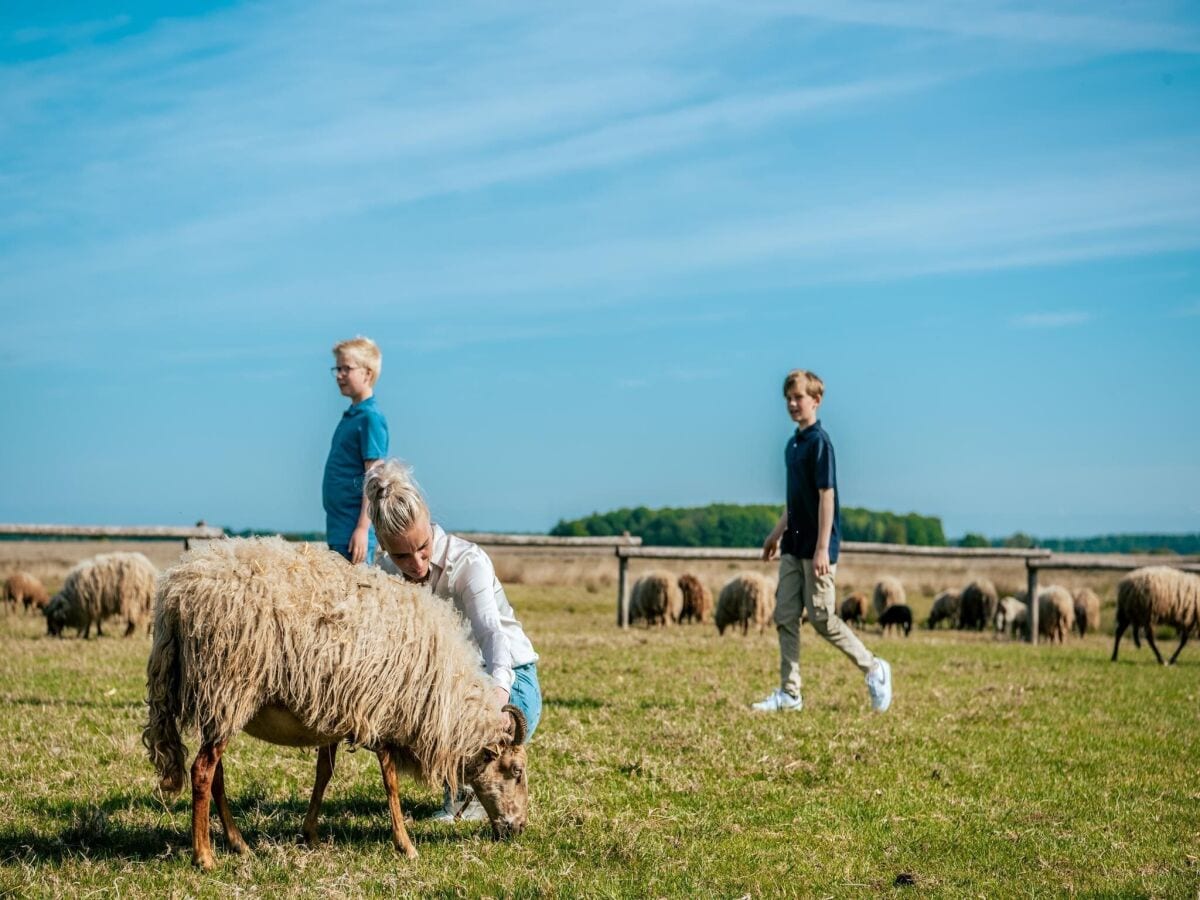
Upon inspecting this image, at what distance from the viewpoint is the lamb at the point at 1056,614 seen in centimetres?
2492

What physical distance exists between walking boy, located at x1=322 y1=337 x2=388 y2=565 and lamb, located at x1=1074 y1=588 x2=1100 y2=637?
24030 millimetres

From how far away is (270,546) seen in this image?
16.6 ft

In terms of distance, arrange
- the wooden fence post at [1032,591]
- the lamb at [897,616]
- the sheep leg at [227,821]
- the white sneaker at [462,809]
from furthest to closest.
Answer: the lamb at [897,616], the wooden fence post at [1032,591], the white sneaker at [462,809], the sheep leg at [227,821]

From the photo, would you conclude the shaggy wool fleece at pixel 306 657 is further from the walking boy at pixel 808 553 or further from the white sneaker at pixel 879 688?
the white sneaker at pixel 879 688

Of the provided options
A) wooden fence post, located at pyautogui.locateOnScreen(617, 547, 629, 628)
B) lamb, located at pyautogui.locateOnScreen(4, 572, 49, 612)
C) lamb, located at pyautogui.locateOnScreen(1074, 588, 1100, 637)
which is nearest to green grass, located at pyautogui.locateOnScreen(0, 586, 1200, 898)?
wooden fence post, located at pyautogui.locateOnScreen(617, 547, 629, 628)

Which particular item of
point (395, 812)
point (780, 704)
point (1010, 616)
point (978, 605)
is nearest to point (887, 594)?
point (978, 605)

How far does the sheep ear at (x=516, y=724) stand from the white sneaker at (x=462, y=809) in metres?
0.55

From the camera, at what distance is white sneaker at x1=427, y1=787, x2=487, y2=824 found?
19.1ft

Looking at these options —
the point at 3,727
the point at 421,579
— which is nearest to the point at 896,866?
the point at 421,579

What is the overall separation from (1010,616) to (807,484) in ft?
69.5

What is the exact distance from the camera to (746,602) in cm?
2212

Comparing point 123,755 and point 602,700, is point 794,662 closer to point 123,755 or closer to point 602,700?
point 602,700

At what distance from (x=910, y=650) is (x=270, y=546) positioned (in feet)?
40.6

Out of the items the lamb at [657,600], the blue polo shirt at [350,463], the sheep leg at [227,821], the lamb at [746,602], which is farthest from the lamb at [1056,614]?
the sheep leg at [227,821]
